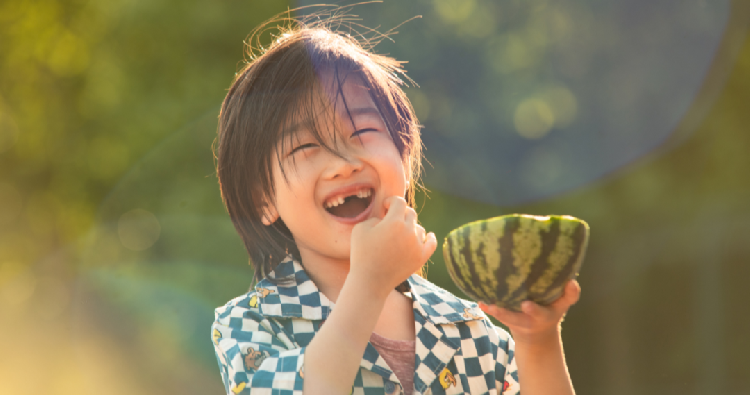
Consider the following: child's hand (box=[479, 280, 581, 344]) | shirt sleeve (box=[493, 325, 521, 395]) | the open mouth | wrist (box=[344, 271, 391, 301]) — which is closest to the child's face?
the open mouth

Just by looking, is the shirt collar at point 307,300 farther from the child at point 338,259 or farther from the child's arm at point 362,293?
the child's arm at point 362,293

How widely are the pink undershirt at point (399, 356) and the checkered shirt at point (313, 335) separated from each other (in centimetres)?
4

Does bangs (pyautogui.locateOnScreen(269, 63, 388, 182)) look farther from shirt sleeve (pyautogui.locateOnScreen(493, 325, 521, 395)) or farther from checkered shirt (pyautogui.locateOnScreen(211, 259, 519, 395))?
shirt sleeve (pyautogui.locateOnScreen(493, 325, 521, 395))

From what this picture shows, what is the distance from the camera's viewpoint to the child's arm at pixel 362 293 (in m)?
1.40

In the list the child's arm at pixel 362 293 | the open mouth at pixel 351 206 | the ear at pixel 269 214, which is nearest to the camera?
the child's arm at pixel 362 293

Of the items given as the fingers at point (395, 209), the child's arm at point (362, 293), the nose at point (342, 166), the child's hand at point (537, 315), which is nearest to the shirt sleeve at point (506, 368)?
the child's hand at point (537, 315)

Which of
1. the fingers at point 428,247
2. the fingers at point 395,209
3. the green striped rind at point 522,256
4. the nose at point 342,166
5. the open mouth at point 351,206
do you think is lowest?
the green striped rind at point 522,256

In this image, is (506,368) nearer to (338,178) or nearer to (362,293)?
(362,293)

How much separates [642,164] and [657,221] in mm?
500

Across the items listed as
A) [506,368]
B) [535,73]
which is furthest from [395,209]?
[535,73]

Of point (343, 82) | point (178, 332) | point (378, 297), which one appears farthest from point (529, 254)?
point (178, 332)

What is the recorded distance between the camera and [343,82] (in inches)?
73.4

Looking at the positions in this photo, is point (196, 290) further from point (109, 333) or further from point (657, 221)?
point (657, 221)

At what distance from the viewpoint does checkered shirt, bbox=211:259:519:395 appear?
5.15 feet
